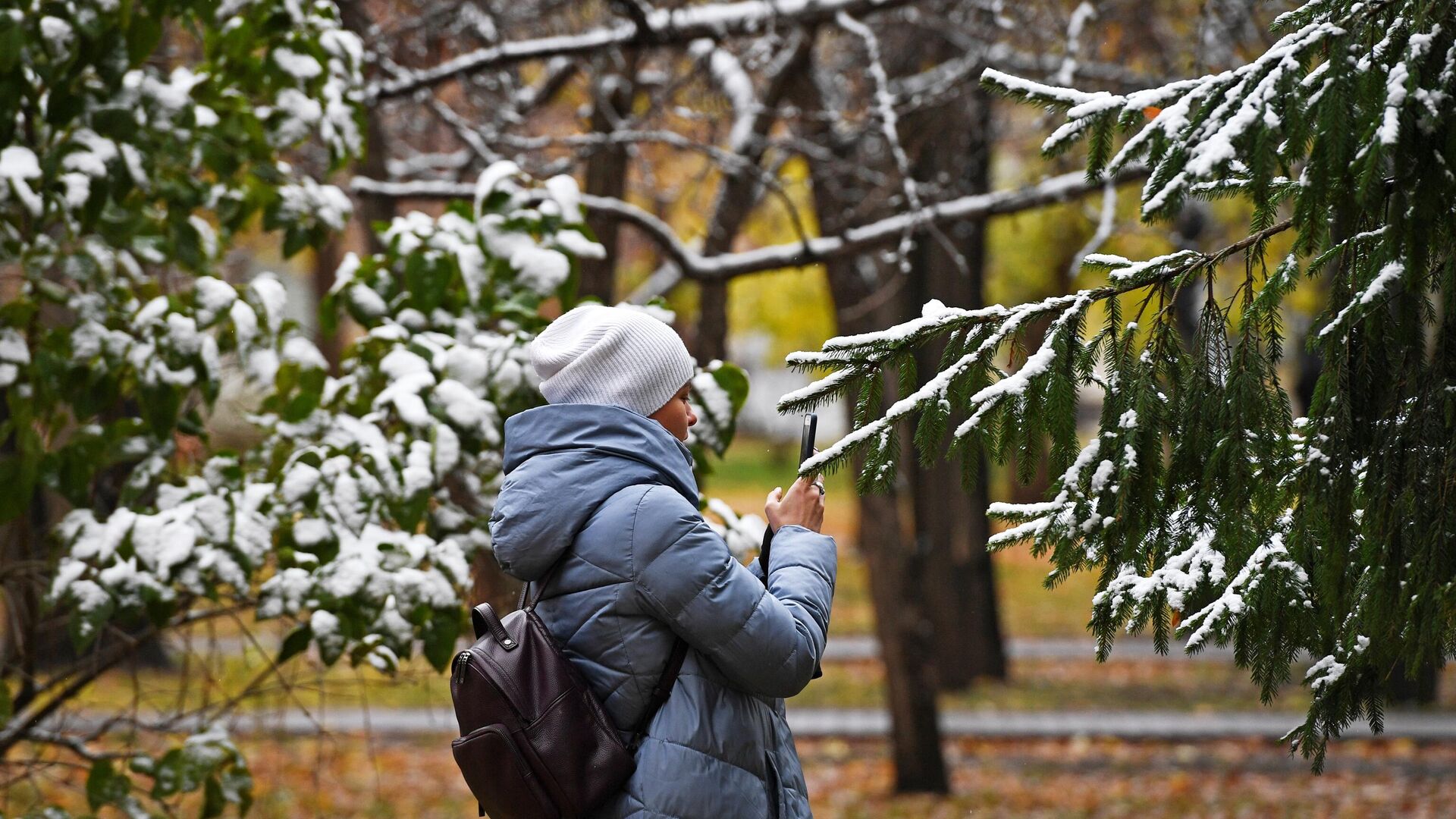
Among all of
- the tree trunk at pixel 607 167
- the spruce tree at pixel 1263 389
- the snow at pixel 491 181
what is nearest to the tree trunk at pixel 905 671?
the tree trunk at pixel 607 167

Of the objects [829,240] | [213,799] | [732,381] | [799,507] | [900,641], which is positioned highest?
[829,240]

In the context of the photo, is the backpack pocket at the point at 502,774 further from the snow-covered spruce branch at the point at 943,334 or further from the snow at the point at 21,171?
the snow at the point at 21,171

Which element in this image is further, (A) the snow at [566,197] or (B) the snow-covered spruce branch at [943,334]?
(A) the snow at [566,197]

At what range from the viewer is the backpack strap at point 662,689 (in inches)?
91.1

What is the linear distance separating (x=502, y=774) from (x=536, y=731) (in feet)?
0.32

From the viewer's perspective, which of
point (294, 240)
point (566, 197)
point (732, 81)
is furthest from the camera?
point (732, 81)

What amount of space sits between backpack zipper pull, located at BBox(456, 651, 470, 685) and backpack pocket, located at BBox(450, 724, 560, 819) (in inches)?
3.7

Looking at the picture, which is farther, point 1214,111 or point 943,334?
point 943,334

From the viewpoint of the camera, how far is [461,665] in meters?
2.32

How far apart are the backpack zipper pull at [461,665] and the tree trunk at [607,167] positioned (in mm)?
3982

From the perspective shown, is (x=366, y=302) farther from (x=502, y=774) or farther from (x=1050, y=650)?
(x=1050, y=650)

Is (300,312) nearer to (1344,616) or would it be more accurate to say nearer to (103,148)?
(103,148)

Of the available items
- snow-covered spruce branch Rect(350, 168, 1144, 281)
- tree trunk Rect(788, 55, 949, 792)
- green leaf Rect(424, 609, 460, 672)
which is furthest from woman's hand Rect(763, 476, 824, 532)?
tree trunk Rect(788, 55, 949, 792)

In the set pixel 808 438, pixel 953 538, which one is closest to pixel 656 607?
pixel 808 438
